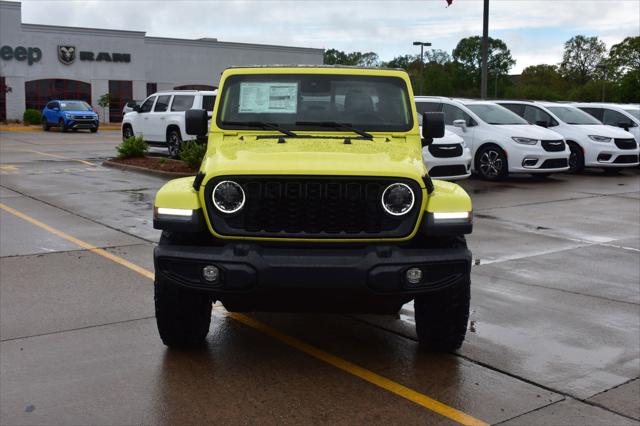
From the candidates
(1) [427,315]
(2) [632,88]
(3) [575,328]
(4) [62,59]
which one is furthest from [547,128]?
(2) [632,88]

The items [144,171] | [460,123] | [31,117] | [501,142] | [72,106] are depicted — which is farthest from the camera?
[31,117]

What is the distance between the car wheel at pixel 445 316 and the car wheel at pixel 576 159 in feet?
48.1

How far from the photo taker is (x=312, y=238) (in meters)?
4.83

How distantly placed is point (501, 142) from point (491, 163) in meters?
0.54

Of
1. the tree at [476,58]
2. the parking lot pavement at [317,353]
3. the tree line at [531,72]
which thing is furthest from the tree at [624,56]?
the parking lot pavement at [317,353]

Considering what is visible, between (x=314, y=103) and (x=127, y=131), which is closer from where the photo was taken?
(x=314, y=103)

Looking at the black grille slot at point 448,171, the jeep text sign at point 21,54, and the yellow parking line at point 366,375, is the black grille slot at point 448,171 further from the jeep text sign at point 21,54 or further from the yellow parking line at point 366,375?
the jeep text sign at point 21,54

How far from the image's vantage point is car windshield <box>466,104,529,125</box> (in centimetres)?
1755

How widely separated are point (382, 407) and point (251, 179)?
1.61m

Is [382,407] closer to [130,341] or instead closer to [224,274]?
[224,274]

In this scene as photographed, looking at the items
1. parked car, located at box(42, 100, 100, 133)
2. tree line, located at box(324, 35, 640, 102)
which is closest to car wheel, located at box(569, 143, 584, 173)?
parked car, located at box(42, 100, 100, 133)

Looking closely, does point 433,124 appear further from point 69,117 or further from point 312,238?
point 69,117

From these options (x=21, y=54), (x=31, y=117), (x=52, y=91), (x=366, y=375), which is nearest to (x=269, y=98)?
(x=366, y=375)

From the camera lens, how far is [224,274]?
184 inches
